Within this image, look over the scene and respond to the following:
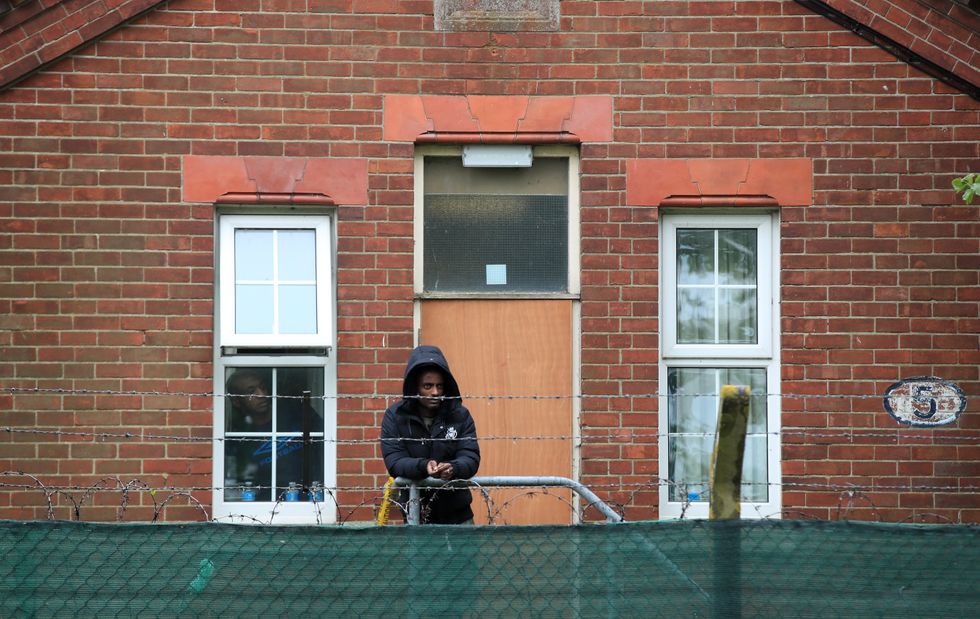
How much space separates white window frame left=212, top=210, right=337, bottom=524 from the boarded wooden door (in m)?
0.70

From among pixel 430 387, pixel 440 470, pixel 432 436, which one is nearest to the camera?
pixel 440 470

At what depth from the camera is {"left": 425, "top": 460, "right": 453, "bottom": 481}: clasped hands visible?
19.5ft

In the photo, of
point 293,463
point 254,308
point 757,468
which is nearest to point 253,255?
point 254,308

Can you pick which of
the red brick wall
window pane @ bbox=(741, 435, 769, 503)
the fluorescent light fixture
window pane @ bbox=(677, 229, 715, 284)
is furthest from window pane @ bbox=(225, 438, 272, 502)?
window pane @ bbox=(741, 435, 769, 503)

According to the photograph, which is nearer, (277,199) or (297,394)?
(277,199)

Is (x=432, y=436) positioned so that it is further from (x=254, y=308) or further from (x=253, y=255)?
(x=253, y=255)

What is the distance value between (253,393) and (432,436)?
7.81ft

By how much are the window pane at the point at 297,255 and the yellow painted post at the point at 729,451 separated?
4421 millimetres

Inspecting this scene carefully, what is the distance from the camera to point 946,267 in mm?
8445

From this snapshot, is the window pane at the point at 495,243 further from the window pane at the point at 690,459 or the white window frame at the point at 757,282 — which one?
the window pane at the point at 690,459

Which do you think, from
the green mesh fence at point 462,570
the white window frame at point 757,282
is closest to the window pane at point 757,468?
the white window frame at point 757,282

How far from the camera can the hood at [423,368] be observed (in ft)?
21.5

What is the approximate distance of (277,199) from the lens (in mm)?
8320

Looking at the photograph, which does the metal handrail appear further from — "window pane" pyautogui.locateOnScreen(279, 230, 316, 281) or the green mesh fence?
"window pane" pyautogui.locateOnScreen(279, 230, 316, 281)
